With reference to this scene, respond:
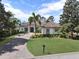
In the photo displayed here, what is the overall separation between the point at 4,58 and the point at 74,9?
32.0 m

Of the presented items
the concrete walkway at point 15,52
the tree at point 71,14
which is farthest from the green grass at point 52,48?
the tree at point 71,14

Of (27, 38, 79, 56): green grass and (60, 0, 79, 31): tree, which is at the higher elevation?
(60, 0, 79, 31): tree

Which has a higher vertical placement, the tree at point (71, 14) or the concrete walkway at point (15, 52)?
the tree at point (71, 14)

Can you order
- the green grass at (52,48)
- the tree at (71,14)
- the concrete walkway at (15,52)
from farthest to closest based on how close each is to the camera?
the tree at (71,14) → the green grass at (52,48) → the concrete walkway at (15,52)

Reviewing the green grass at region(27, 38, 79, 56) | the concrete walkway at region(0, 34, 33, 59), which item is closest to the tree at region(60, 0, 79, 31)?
the green grass at region(27, 38, 79, 56)

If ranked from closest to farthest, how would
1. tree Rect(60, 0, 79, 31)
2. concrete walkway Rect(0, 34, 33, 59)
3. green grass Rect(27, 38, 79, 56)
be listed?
1. concrete walkway Rect(0, 34, 33, 59)
2. green grass Rect(27, 38, 79, 56)
3. tree Rect(60, 0, 79, 31)

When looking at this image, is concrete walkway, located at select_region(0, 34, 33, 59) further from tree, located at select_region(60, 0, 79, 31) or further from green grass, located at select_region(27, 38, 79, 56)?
tree, located at select_region(60, 0, 79, 31)

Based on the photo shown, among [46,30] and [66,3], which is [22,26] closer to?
[46,30]

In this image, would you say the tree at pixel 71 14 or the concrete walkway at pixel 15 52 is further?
the tree at pixel 71 14

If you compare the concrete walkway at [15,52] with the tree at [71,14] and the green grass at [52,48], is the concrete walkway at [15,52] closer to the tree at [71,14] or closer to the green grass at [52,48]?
the green grass at [52,48]

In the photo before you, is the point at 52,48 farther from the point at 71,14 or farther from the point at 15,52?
the point at 71,14

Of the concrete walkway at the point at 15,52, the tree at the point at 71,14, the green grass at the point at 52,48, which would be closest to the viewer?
the concrete walkway at the point at 15,52

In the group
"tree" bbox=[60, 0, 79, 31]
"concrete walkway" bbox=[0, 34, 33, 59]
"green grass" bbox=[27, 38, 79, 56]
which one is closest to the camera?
"concrete walkway" bbox=[0, 34, 33, 59]

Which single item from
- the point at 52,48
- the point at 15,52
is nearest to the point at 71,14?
the point at 52,48
